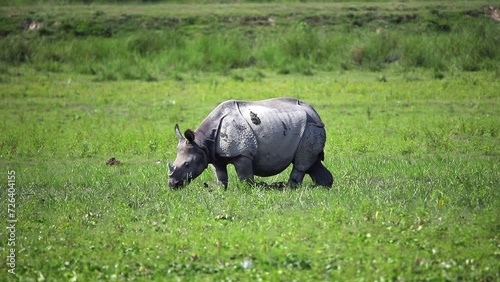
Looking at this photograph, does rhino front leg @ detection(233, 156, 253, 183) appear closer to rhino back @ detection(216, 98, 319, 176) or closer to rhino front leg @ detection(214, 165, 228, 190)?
rhino back @ detection(216, 98, 319, 176)

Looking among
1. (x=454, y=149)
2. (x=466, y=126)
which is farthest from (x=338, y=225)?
(x=466, y=126)

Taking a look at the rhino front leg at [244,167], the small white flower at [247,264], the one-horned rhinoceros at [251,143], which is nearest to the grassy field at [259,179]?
the small white flower at [247,264]

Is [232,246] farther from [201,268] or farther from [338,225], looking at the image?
[338,225]

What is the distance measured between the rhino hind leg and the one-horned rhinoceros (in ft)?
0.70

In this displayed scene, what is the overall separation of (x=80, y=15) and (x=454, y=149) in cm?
2321

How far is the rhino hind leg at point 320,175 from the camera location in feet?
36.7

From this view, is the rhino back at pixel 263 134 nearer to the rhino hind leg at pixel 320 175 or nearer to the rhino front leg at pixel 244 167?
the rhino front leg at pixel 244 167

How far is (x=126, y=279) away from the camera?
25.0ft

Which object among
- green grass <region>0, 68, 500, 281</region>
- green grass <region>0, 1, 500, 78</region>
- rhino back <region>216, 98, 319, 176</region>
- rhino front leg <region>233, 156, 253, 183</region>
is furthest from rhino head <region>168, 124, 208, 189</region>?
green grass <region>0, 1, 500, 78</region>

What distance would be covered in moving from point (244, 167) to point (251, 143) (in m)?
0.30

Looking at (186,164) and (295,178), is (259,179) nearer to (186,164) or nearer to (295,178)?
(295,178)

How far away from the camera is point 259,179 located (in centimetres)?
1218

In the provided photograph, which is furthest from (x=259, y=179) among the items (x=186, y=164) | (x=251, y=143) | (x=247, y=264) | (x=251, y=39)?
(x=251, y=39)

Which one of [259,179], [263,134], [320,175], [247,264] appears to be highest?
[263,134]
